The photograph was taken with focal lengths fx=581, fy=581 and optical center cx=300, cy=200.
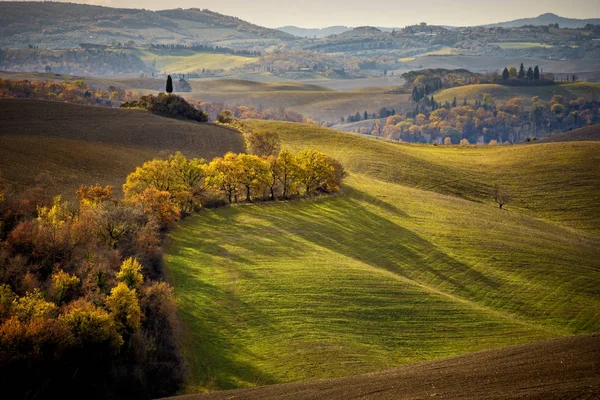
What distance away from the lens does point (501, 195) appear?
352ft

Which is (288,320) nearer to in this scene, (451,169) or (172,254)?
(172,254)

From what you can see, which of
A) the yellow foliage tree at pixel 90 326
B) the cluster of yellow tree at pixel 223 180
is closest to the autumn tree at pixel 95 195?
the cluster of yellow tree at pixel 223 180

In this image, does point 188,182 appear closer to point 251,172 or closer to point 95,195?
point 251,172

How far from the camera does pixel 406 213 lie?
87.9 m

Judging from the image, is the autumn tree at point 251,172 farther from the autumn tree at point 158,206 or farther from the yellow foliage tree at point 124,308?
the yellow foliage tree at point 124,308

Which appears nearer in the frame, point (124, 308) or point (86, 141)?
point (124, 308)

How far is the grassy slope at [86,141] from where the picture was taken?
8231cm

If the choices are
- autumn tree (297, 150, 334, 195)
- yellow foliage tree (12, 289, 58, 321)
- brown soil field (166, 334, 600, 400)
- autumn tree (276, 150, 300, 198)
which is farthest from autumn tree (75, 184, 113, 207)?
brown soil field (166, 334, 600, 400)

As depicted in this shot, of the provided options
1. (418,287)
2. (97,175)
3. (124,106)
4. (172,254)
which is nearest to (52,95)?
(124,106)

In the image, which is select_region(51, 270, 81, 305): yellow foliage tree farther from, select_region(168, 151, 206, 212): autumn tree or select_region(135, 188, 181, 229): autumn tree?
select_region(168, 151, 206, 212): autumn tree

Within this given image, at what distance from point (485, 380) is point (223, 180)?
56.1 meters

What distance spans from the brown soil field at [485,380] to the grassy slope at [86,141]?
51975 millimetres

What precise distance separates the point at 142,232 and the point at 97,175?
3284 cm

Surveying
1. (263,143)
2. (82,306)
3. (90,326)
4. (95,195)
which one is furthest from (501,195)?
(90,326)
